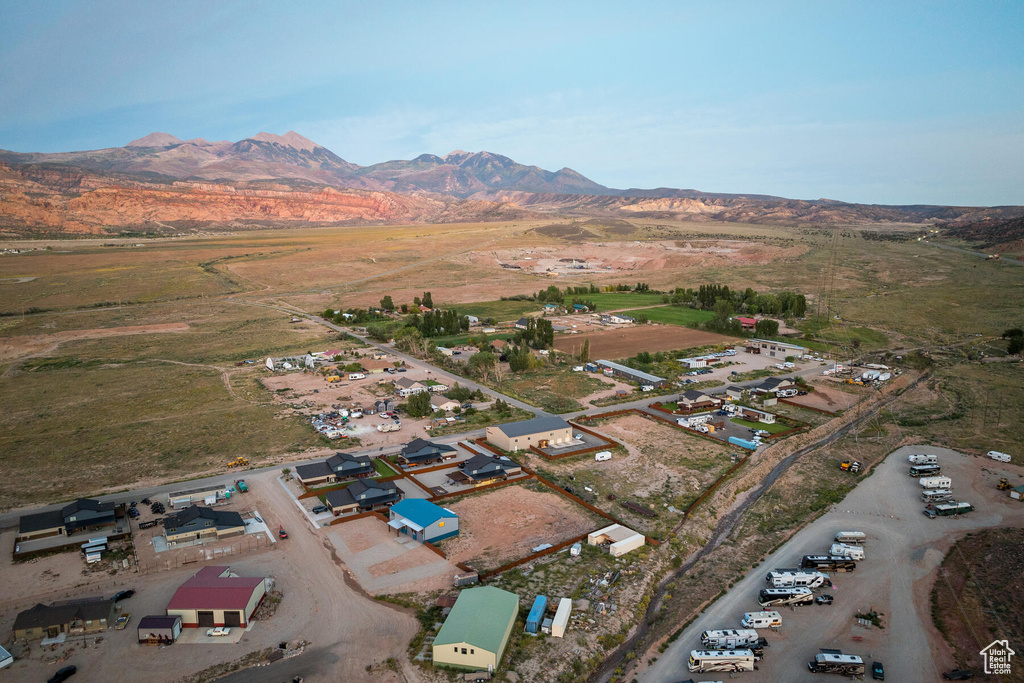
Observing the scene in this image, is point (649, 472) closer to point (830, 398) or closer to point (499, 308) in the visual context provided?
point (830, 398)

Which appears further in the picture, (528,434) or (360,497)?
(528,434)

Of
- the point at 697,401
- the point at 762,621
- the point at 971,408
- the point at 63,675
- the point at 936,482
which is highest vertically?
the point at 971,408

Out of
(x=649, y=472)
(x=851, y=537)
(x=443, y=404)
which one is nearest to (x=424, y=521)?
(x=649, y=472)

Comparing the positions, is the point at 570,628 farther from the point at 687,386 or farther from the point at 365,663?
the point at 687,386

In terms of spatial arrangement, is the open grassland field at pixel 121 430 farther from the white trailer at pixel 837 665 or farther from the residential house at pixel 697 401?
the white trailer at pixel 837 665

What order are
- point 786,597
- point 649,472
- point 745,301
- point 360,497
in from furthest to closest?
point 745,301 < point 649,472 < point 360,497 < point 786,597

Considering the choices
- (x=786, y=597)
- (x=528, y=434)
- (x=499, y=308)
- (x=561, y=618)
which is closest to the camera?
(x=561, y=618)

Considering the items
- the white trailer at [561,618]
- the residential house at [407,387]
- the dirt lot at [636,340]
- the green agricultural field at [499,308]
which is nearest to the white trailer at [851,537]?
the white trailer at [561,618]
